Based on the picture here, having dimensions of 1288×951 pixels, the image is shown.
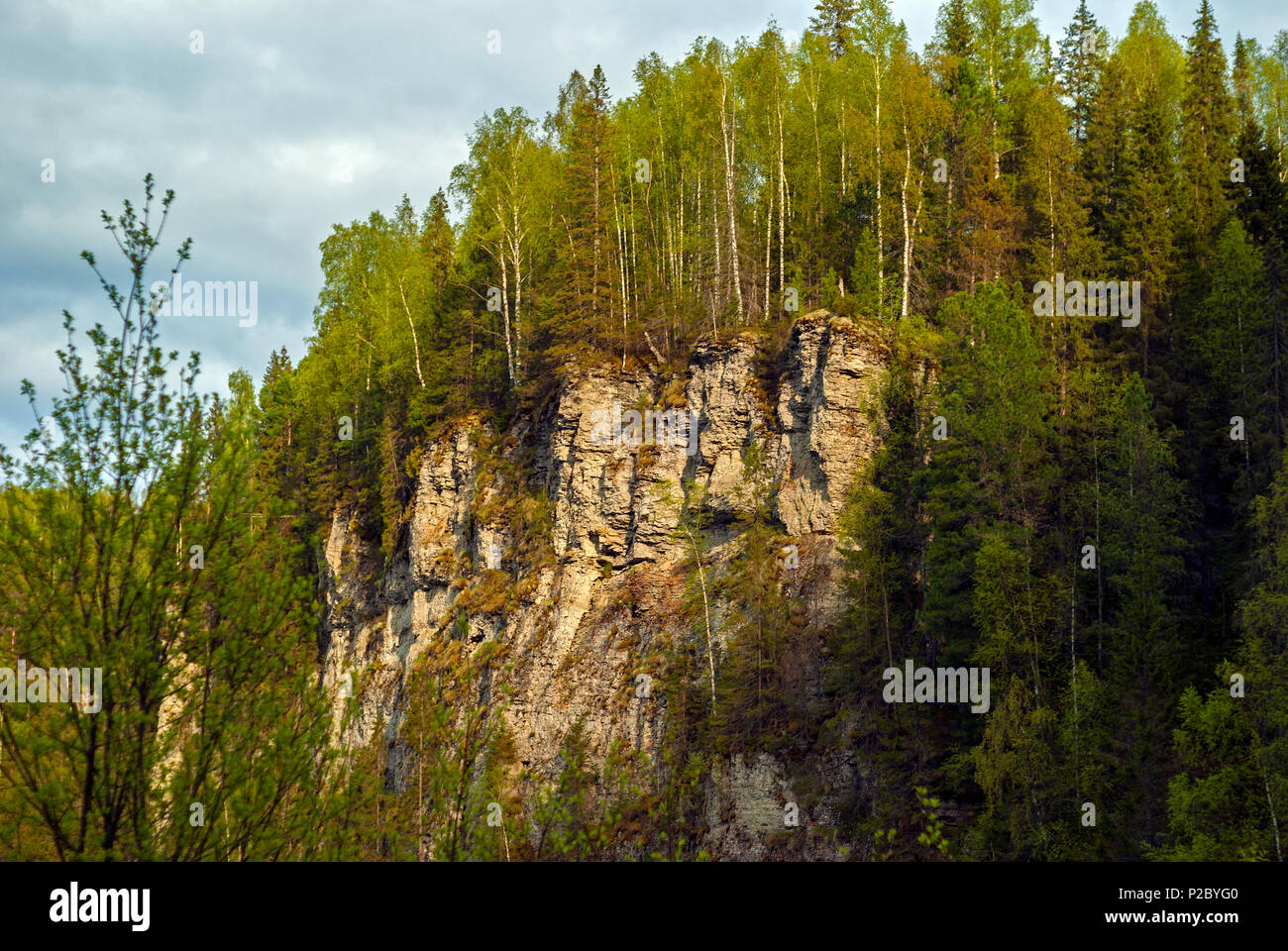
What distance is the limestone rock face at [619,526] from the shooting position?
106ft

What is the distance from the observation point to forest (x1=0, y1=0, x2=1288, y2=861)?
26.6 feet

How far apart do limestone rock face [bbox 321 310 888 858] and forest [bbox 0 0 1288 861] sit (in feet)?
3.35

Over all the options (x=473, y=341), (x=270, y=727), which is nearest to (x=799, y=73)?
(x=473, y=341)

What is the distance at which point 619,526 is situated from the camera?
38.1 meters

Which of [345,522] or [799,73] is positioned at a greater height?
[799,73]

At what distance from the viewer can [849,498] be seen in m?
30.9

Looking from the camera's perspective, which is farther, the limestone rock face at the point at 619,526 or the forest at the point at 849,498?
the limestone rock face at the point at 619,526

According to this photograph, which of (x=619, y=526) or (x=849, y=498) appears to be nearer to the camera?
(x=849, y=498)

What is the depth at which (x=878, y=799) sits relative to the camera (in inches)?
1003

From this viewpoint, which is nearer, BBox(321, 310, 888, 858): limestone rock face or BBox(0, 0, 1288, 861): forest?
BBox(0, 0, 1288, 861): forest

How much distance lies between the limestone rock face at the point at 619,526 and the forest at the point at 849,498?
3.35 feet

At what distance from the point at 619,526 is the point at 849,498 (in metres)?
10.6
